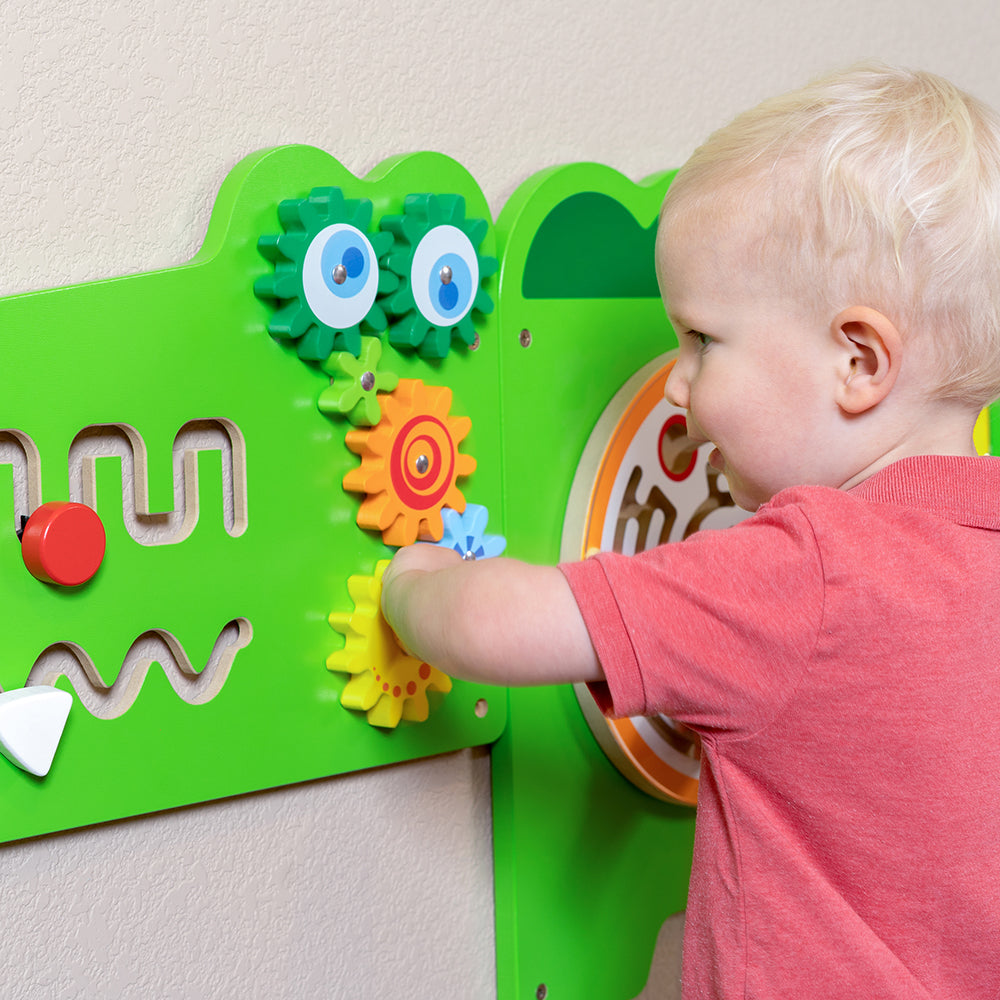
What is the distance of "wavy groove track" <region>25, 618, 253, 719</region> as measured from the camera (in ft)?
1.74

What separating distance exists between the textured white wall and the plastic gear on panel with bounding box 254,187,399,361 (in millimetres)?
50

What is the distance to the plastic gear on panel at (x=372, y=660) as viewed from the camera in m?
0.62

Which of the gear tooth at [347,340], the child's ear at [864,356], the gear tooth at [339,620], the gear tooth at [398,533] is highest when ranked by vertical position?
the gear tooth at [347,340]

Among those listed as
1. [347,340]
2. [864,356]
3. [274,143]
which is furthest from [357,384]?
[864,356]

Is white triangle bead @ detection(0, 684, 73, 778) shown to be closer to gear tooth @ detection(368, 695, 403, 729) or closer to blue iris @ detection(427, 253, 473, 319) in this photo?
gear tooth @ detection(368, 695, 403, 729)

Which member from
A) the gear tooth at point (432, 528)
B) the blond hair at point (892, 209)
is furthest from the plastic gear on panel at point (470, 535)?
the blond hair at point (892, 209)

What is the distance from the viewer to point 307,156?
593mm

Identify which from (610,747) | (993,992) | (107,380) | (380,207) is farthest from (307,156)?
(993,992)

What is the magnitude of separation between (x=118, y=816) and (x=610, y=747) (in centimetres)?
33

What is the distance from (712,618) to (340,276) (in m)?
0.25

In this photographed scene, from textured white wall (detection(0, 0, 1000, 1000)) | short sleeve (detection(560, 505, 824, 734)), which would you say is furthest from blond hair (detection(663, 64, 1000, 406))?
textured white wall (detection(0, 0, 1000, 1000))

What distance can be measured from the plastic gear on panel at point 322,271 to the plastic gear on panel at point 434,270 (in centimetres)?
2

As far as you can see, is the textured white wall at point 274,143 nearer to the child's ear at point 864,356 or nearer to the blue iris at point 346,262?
the blue iris at point 346,262

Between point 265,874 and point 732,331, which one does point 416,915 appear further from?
point 732,331
